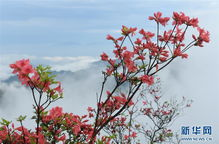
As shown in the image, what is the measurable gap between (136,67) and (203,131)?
536 centimetres

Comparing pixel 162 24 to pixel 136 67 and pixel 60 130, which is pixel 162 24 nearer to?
pixel 136 67

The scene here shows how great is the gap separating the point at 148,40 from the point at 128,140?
3.78 metres

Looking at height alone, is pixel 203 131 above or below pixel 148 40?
above

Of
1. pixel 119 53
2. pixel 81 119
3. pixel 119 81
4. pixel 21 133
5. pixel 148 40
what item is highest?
pixel 148 40

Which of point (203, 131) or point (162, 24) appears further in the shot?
point (203, 131)

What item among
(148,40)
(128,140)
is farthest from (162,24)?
(128,140)

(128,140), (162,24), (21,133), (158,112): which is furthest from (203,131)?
(21,133)

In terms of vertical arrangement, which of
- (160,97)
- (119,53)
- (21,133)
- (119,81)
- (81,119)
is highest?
(160,97)

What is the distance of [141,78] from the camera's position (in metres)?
2.97

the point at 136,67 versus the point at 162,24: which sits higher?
the point at 162,24

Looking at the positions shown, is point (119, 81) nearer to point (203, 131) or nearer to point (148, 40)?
point (148, 40)

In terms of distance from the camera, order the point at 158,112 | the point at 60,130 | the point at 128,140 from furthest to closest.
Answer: the point at 158,112 < the point at 128,140 < the point at 60,130

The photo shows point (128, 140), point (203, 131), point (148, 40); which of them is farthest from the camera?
point (203, 131)

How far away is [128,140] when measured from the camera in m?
6.71
